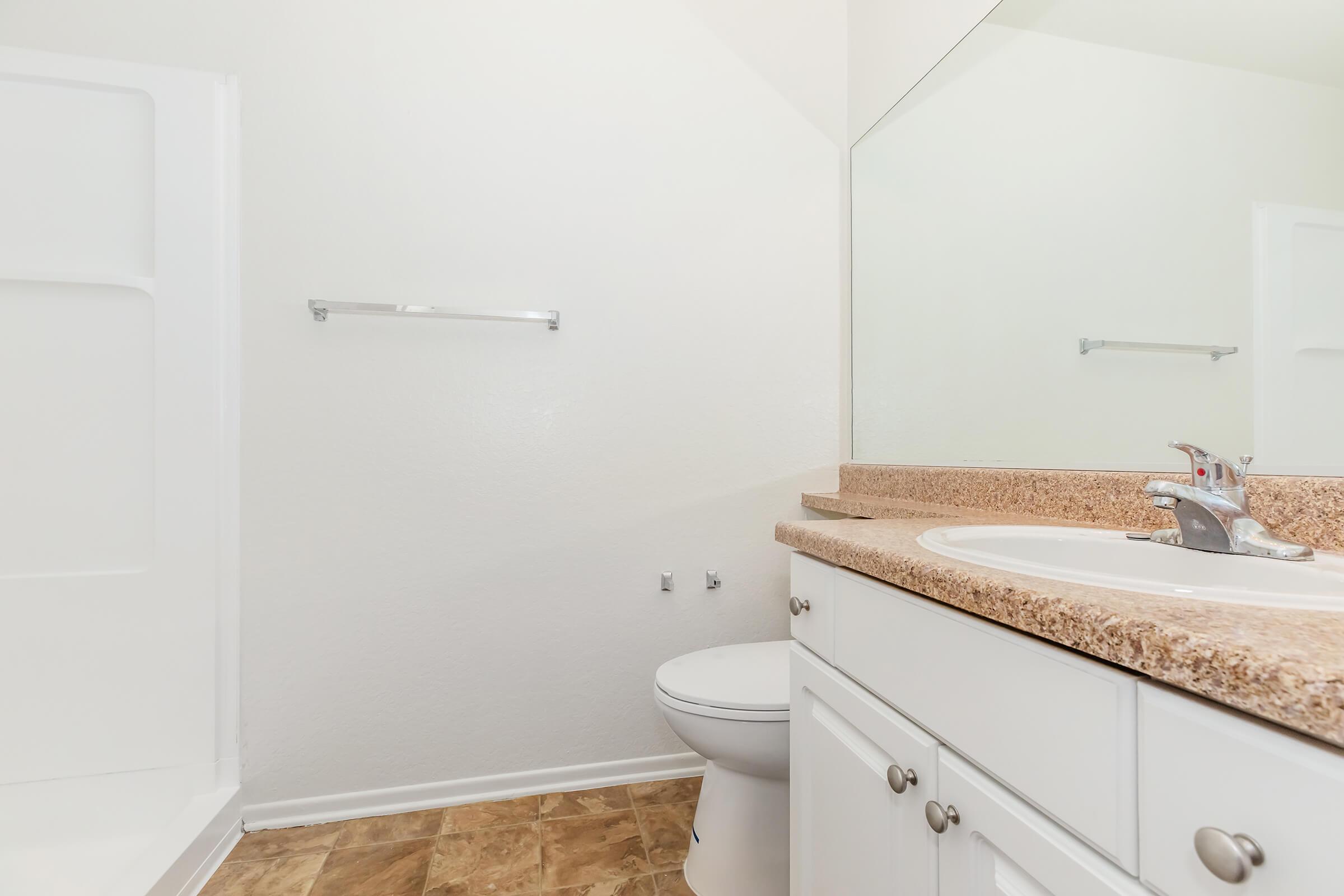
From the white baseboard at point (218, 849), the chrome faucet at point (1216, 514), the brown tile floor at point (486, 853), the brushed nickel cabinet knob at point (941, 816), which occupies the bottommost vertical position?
the brown tile floor at point (486, 853)

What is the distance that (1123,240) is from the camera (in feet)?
3.29

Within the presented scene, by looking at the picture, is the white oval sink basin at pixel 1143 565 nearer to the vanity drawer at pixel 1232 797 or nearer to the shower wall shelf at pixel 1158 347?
the vanity drawer at pixel 1232 797

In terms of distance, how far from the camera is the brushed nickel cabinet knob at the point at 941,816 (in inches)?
23.5

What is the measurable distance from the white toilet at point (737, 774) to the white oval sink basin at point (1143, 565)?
1.66ft

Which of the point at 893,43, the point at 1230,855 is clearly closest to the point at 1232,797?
the point at 1230,855

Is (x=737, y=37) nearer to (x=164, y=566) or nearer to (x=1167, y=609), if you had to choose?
(x=1167, y=609)

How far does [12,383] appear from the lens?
4.37 ft

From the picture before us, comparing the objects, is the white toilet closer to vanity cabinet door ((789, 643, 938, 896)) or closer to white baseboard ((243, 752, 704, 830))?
vanity cabinet door ((789, 643, 938, 896))

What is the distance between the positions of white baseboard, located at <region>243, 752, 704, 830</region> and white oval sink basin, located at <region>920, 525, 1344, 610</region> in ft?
3.72

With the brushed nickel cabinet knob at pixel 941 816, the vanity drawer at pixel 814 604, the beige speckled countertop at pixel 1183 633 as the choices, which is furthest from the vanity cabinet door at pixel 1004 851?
the vanity drawer at pixel 814 604

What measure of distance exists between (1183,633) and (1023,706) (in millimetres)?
166

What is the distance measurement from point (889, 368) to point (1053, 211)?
1.83ft

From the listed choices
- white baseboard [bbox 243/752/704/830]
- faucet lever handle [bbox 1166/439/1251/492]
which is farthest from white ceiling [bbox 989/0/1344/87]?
white baseboard [bbox 243/752/704/830]

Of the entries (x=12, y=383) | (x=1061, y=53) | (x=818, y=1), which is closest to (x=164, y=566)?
(x=12, y=383)
